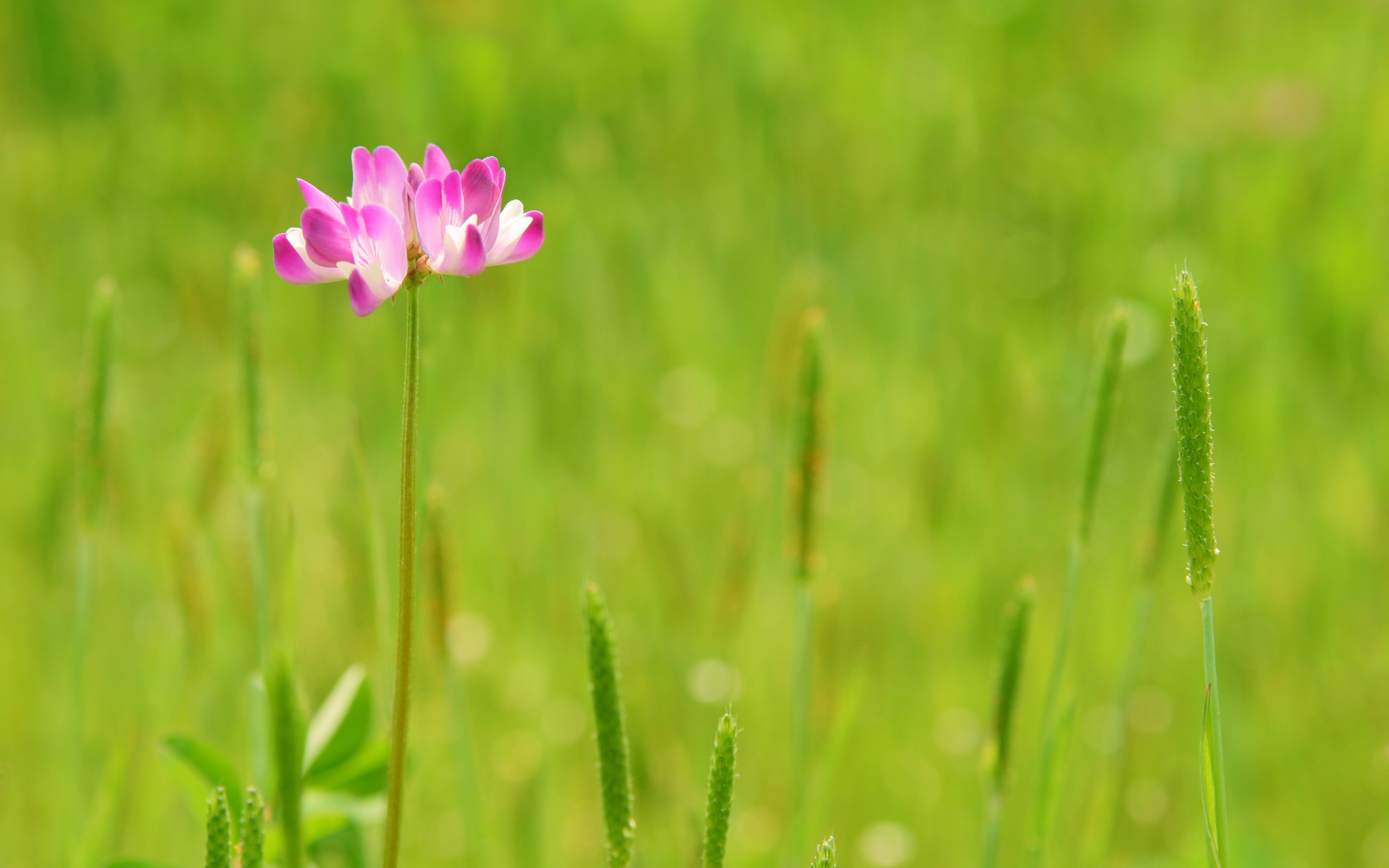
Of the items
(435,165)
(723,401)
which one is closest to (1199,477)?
(435,165)

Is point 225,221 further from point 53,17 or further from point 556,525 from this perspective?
point 556,525

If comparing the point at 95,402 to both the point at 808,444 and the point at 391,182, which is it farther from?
the point at 808,444

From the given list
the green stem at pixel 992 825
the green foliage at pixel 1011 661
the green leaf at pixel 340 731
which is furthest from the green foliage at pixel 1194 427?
the green leaf at pixel 340 731

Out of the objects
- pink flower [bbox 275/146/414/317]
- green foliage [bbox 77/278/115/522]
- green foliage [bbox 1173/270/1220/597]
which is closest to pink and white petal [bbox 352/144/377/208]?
pink flower [bbox 275/146/414/317]

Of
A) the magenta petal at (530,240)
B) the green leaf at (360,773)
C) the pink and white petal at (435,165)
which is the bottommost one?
the green leaf at (360,773)

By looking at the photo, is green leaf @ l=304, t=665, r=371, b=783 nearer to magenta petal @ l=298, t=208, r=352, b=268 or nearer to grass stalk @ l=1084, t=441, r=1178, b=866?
magenta petal @ l=298, t=208, r=352, b=268

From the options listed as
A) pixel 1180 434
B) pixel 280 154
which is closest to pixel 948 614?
pixel 1180 434

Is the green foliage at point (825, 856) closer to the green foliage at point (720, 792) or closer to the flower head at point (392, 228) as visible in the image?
the green foliage at point (720, 792)
